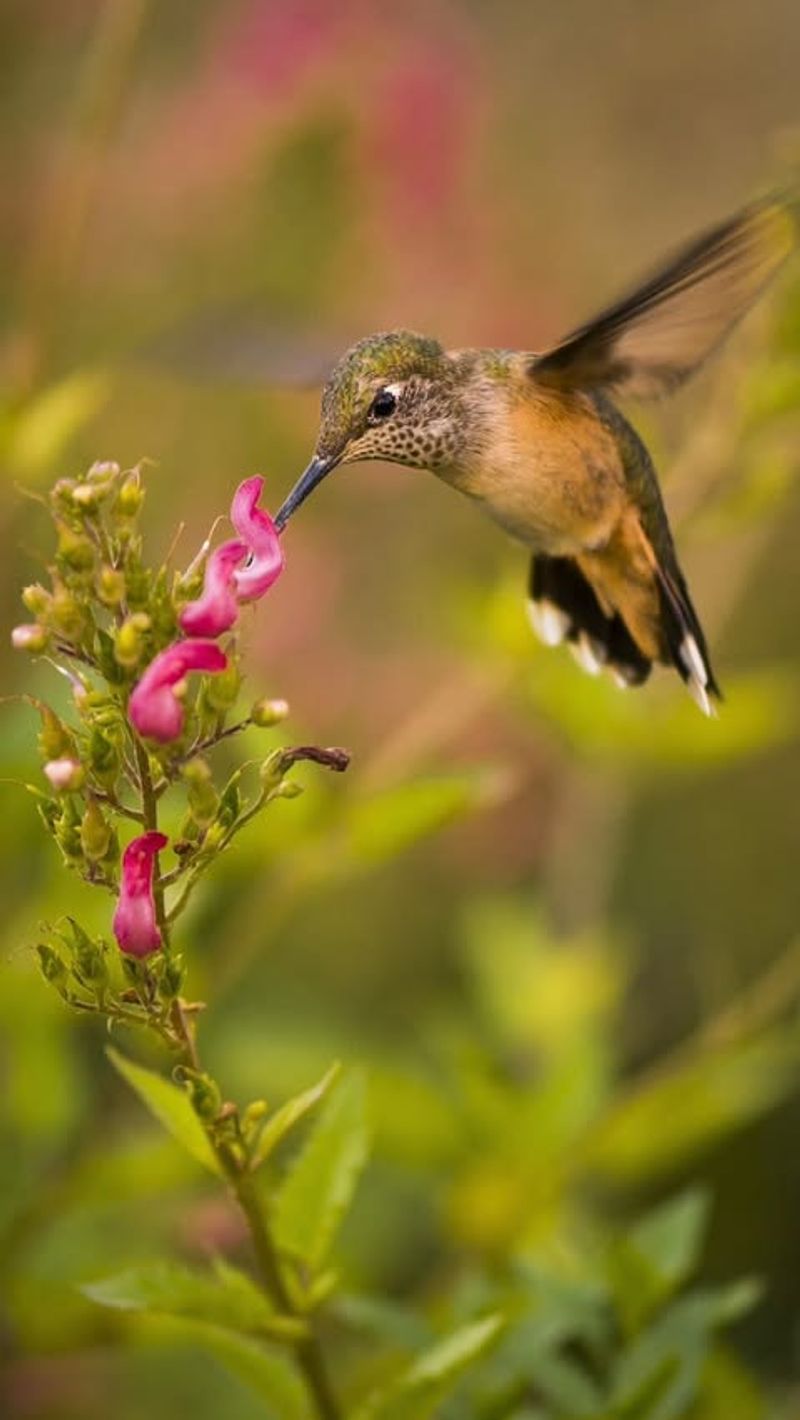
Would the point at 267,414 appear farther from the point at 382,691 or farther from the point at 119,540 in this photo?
the point at 119,540

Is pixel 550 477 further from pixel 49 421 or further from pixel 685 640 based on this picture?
pixel 49 421

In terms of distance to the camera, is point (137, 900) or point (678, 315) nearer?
point (137, 900)

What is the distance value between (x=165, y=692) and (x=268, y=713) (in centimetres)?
16

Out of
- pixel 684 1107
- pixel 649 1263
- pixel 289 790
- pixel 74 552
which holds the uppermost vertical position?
pixel 74 552

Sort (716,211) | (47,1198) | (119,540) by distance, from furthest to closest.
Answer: (716,211) < (47,1198) < (119,540)

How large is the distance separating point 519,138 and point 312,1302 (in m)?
4.19

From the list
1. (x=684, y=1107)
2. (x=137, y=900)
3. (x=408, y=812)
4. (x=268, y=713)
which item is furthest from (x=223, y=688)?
(x=684, y=1107)

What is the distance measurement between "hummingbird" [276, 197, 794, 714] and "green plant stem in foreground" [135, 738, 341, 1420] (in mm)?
267

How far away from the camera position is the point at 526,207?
15.2 feet

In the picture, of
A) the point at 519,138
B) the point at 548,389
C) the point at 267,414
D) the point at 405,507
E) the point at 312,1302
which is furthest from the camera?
the point at 519,138

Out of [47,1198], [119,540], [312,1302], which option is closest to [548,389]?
[119,540]

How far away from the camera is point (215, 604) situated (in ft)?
4.11

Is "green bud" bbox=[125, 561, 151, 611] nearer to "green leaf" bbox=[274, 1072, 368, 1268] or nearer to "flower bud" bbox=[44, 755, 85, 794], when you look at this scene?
"flower bud" bbox=[44, 755, 85, 794]

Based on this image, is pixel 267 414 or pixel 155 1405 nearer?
pixel 155 1405
